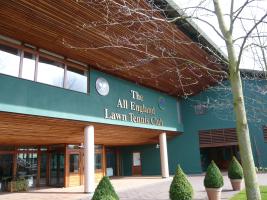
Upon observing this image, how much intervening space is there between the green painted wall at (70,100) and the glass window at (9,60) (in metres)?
0.31

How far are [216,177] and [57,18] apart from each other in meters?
7.50

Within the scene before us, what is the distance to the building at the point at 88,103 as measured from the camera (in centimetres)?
1094

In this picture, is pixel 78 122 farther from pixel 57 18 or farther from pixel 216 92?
pixel 216 92

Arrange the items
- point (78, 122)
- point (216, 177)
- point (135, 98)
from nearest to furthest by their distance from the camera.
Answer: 1. point (216, 177)
2. point (78, 122)
3. point (135, 98)

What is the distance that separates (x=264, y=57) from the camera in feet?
28.0

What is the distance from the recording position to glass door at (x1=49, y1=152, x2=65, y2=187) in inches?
706

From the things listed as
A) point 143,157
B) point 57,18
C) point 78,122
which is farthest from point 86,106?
point 143,157

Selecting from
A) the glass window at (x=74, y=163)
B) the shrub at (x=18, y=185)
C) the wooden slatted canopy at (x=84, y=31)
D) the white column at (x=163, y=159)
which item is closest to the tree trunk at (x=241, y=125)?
the wooden slatted canopy at (x=84, y=31)

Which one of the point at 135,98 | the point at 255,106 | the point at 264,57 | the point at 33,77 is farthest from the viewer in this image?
the point at 255,106

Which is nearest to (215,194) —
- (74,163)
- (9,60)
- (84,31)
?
(84,31)

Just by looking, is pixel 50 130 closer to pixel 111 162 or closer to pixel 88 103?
pixel 88 103

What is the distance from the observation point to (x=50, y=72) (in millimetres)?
12875

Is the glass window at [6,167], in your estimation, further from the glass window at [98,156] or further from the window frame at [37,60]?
the window frame at [37,60]

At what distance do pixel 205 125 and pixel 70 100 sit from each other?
1363cm
